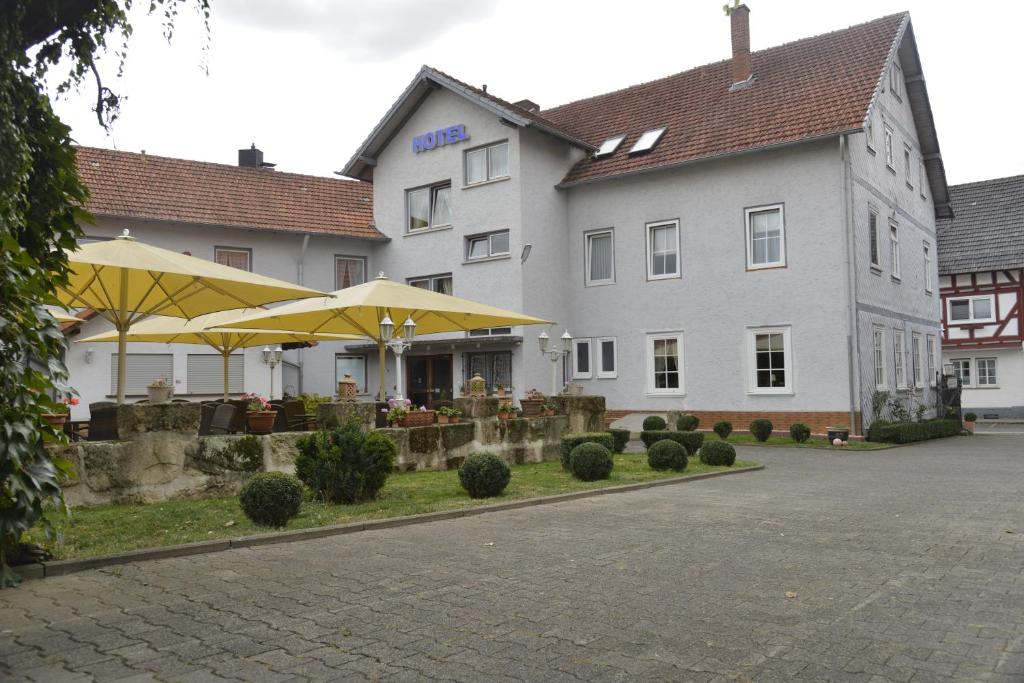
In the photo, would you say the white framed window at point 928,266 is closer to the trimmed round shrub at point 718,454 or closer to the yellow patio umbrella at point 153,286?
the trimmed round shrub at point 718,454

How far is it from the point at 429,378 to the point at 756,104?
13.0 metres

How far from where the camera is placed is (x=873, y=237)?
24.0 meters

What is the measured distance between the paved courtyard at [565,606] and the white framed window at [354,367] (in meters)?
20.6

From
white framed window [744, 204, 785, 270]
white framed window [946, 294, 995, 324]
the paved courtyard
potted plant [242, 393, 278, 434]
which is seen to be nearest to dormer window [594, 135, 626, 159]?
white framed window [744, 204, 785, 270]

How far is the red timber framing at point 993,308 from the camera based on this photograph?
3816 centimetres

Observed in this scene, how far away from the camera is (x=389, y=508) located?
31.7 ft

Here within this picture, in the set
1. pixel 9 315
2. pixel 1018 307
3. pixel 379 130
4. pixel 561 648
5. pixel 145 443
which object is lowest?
pixel 561 648

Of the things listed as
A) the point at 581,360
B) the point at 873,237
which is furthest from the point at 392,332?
the point at 873,237

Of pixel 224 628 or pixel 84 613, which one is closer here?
pixel 224 628

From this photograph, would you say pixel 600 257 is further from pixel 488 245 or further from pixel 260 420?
pixel 260 420

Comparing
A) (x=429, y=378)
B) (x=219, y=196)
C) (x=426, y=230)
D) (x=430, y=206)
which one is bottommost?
(x=429, y=378)

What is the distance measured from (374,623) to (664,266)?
21021mm

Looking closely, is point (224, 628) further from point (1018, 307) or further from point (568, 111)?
point (1018, 307)

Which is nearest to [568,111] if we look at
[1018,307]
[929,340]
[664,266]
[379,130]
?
[379,130]
